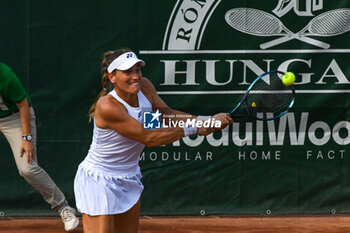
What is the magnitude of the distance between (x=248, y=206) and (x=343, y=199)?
80 cm

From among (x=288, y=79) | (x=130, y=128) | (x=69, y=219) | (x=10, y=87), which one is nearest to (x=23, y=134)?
(x=10, y=87)

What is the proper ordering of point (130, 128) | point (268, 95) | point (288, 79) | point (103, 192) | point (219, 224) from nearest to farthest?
1. point (130, 128)
2. point (103, 192)
3. point (288, 79)
4. point (268, 95)
5. point (219, 224)

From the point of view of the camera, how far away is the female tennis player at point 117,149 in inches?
149

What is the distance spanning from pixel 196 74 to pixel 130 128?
250 cm

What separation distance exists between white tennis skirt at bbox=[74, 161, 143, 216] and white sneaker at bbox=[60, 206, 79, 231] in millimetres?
1742

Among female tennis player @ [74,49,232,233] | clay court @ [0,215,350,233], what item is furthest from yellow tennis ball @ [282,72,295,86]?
clay court @ [0,215,350,233]

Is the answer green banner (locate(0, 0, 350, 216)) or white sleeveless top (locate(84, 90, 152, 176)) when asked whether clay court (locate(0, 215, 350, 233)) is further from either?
white sleeveless top (locate(84, 90, 152, 176))

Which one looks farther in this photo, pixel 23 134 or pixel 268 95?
pixel 23 134

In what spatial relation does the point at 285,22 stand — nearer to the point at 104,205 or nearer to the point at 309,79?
the point at 309,79

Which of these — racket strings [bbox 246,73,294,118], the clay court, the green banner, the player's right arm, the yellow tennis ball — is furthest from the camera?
the green banner

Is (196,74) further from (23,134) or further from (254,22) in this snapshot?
(23,134)

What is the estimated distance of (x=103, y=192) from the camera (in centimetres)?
390

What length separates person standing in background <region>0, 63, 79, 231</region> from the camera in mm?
5430

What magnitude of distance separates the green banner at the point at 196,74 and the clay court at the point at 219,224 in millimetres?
207
